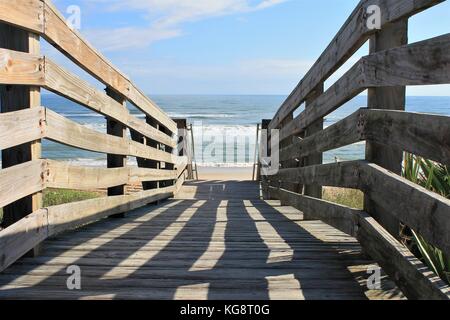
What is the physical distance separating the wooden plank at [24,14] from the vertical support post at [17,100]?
0.08 meters

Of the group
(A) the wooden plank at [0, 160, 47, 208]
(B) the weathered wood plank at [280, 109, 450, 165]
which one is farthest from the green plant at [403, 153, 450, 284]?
(A) the wooden plank at [0, 160, 47, 208]

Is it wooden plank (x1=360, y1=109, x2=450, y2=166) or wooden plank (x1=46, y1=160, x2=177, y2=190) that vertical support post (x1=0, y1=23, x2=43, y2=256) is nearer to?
wooden plank (x1=46, y1=160, x2=177, y2=190)

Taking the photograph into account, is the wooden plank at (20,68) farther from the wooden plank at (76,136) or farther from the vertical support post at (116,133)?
the vertical support post at (116,133)

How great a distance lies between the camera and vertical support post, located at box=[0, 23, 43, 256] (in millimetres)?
3012

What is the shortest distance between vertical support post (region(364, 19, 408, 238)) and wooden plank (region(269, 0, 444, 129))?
0.08m

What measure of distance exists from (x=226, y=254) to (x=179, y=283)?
2.56 feet

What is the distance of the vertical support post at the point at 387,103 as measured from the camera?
273cm

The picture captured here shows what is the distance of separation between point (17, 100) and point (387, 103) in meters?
2.18

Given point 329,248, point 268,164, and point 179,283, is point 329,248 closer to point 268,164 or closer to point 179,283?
point 179,283

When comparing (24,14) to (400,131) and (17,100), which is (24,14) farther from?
(400,131)

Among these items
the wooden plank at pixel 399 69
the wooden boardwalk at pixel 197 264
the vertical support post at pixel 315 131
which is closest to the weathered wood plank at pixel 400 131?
the wooden plank at pixel 399 69

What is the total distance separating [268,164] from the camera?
10.8 meters

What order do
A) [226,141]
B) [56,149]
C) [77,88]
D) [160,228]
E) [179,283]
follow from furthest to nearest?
[226,141]
[56,149]
[160,228]
[77,88]
[179,283]
